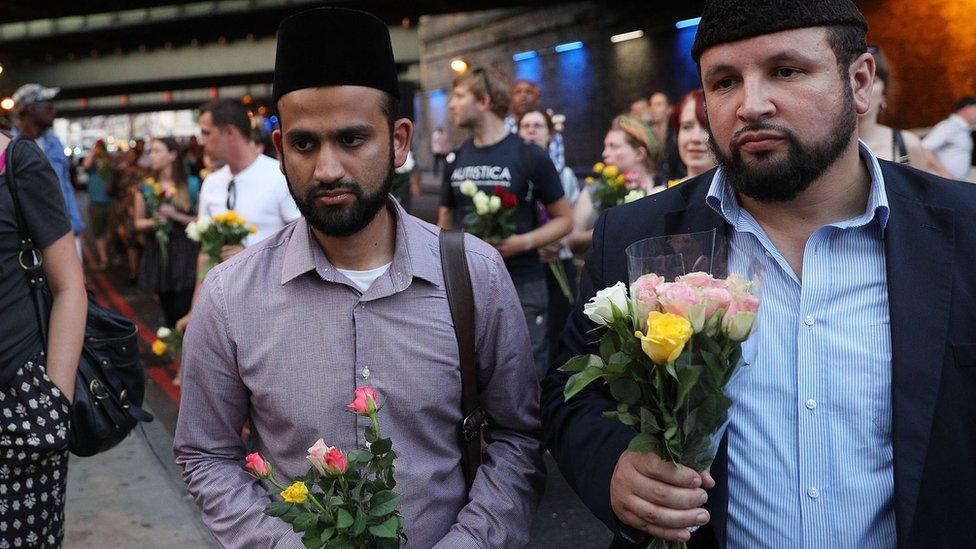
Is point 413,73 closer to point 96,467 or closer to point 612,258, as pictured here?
point 96,467

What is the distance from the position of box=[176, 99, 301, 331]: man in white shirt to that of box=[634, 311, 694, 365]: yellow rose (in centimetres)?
415

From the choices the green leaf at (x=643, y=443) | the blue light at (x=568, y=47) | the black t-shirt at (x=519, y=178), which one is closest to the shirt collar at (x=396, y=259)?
the green leaf at (x=643, y=443)

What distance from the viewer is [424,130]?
2753 cm

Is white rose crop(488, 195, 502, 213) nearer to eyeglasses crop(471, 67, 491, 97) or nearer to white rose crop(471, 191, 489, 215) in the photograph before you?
white rose crop(471, 191, 489, 215)

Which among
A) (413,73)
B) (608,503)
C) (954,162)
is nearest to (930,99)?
(954,162)

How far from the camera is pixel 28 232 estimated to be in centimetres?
302

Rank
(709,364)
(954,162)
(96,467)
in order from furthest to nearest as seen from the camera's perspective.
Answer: (954,162) → (96,467) → (709,364)

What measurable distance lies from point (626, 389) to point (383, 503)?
0.56 meters

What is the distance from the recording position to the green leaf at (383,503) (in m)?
1.90

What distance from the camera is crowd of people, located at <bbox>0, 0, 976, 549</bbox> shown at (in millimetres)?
1969

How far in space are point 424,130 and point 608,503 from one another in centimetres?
2602

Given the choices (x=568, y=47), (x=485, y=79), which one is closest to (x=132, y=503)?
(x=485, y=79)

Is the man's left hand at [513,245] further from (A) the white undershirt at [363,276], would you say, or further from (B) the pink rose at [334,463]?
(B) the pink rose at [334,463]

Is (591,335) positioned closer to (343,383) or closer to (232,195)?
(343,383)
